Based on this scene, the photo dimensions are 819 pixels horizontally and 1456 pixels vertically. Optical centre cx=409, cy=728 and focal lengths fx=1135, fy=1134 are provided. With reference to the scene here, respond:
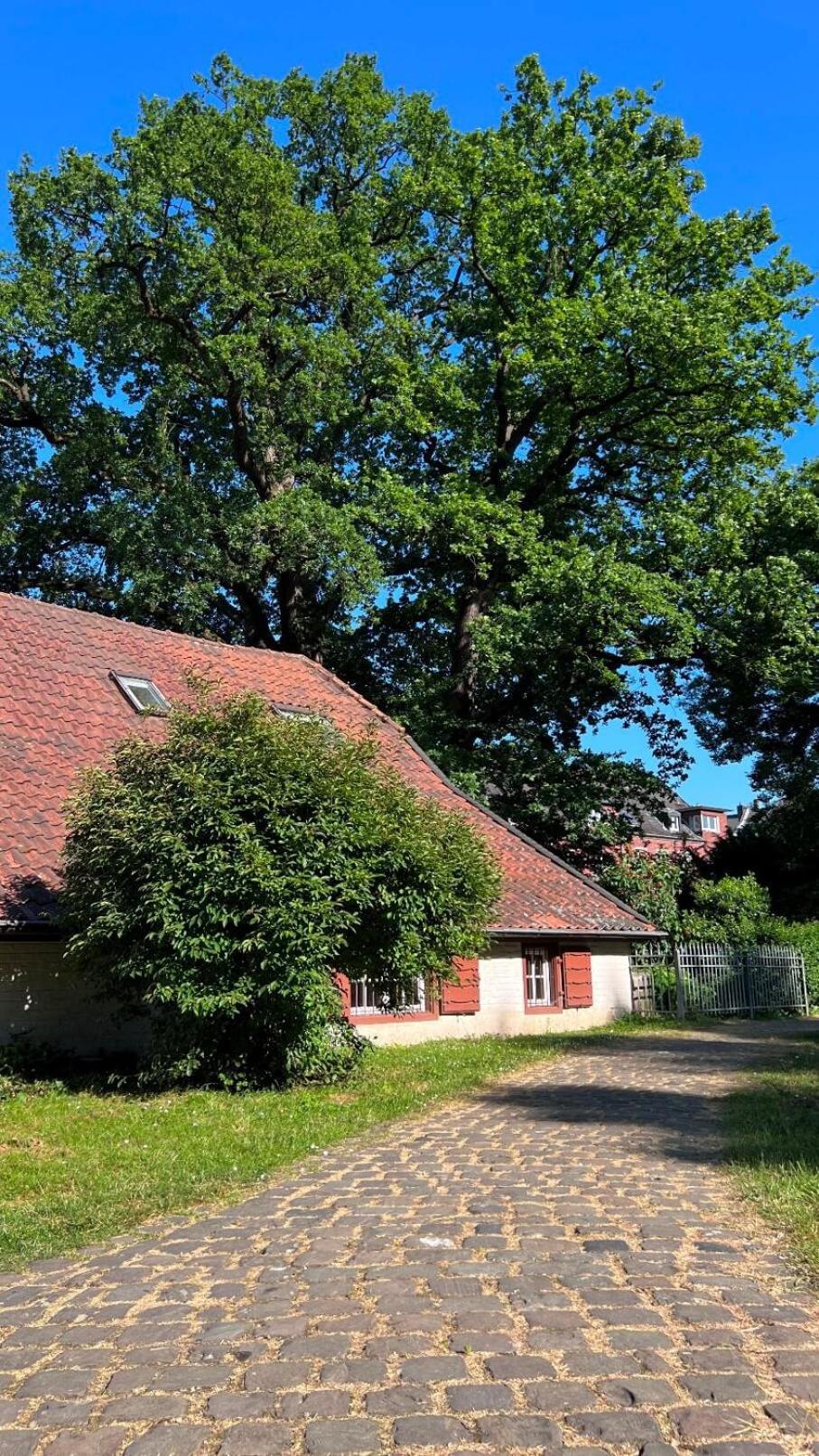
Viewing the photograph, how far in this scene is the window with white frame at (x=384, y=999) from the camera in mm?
13305

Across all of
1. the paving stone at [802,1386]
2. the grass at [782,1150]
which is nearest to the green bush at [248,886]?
the grass at [782,1150]

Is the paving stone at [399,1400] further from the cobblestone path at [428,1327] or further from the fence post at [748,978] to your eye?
the fence post at [748,978]

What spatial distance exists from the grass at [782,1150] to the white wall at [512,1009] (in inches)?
222

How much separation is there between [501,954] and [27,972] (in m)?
9.39

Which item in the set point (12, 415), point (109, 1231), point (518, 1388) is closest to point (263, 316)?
point (12, 415)

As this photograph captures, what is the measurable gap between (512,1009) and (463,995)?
1.69 m

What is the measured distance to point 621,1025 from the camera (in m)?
22.8

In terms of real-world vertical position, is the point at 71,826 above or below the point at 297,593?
below

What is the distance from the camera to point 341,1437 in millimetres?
3797

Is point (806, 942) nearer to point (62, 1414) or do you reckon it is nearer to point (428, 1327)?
point (428, 1327)

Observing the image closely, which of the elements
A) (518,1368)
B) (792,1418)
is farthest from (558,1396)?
(792,1418)

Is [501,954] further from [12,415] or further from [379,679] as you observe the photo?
[12,415]

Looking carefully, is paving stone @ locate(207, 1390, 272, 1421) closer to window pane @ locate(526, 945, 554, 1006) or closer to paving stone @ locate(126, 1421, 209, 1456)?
paving stone @ locate(126, 1421, 209, 1456)

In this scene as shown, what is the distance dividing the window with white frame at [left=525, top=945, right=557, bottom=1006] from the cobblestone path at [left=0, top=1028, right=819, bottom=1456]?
12954 millimetres
